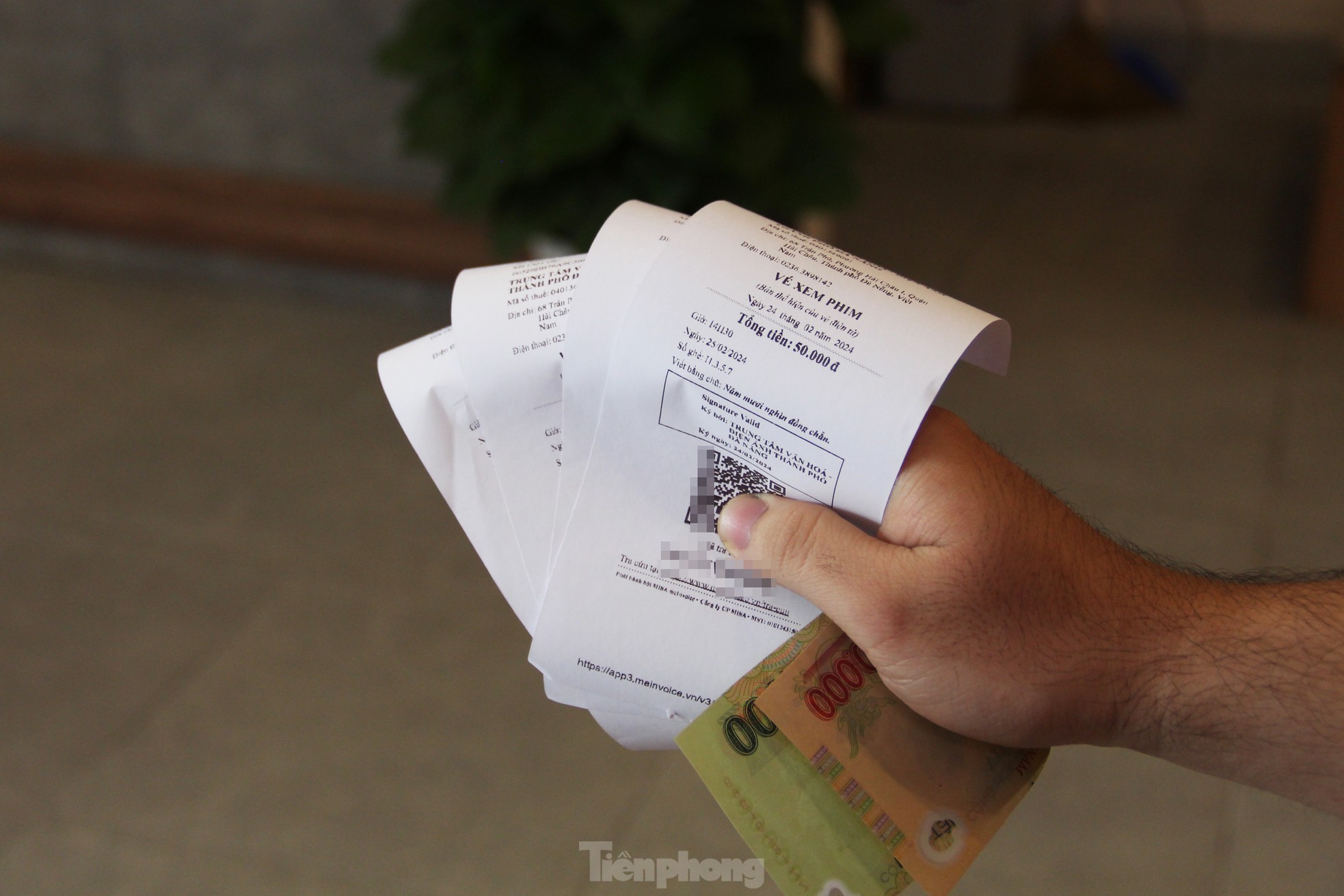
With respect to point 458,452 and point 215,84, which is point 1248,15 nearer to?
point 215,84

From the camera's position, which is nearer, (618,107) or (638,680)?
(638,680)

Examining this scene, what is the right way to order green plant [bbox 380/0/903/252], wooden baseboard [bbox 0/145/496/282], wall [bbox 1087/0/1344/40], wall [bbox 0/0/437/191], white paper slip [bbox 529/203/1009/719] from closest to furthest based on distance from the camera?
white paper slip [bbox 529/203/1009/719]
green plant [bbox 380/0/903/252]
wall [bbox 0/0/437/191]
wooden baseboard [bbox 0/145/496/282]
wall [bbox 1087/0/1344/40]

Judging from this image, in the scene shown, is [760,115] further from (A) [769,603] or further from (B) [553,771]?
(A) [769,603]

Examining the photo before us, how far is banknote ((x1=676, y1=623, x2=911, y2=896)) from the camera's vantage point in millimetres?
612

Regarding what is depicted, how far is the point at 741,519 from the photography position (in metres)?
0.61

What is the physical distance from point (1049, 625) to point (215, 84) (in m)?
2.48

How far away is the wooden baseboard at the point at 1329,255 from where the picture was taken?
105 inches

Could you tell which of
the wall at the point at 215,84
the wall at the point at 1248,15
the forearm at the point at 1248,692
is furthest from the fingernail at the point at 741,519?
the wall at the point at 1248,15

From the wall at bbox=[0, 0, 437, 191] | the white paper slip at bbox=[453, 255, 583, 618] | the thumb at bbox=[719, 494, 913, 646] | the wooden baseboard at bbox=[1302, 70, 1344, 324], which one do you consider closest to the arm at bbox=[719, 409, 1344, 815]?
the thumb at bbox=[719, 494, 913, 646]

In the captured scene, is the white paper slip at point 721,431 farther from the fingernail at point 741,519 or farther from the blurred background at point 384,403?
the blurred background at point 384,403
